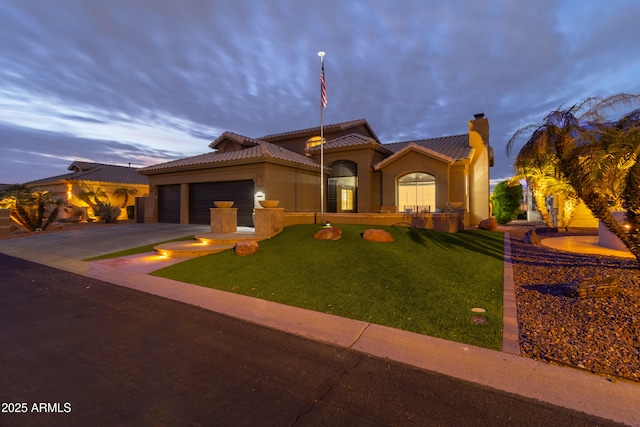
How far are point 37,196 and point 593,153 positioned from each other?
30.6 meters

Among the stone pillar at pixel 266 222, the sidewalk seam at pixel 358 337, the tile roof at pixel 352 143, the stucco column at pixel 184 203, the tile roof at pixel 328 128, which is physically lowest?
the sidewalk seam at pixel 358 337

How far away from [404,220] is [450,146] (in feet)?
33.9

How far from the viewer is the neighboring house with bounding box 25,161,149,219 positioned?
95.7 feet

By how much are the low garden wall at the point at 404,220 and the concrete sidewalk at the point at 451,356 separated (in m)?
8.64

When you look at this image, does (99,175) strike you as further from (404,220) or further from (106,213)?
(404,220)

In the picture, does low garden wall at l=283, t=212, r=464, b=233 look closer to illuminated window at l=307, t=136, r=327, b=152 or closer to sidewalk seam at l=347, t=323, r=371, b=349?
sidewalk seam at l=347, t=323, r=371, b=349

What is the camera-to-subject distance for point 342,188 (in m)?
22.3

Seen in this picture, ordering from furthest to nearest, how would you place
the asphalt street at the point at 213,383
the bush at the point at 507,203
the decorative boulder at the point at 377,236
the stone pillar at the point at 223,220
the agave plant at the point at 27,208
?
the bush at the point at 507,203
the agave plant at the point at 27,208
the stone pillar at the point at 223,220
the decorative boulder at the point at 377,236
the asphalt street at the point at 213,383

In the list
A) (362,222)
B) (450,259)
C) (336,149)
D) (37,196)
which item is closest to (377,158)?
(336,149)

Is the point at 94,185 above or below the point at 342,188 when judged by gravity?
above

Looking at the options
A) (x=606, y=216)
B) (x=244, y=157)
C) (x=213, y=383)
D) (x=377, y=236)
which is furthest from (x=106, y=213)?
(x=606, y=216)

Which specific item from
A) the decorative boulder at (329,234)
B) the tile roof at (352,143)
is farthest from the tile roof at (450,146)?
the decorative boulder at (329,234)

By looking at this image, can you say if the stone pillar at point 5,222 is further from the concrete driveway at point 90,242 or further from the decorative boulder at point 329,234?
the decorative boulder at point 329,234

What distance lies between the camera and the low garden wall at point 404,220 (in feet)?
48.1
